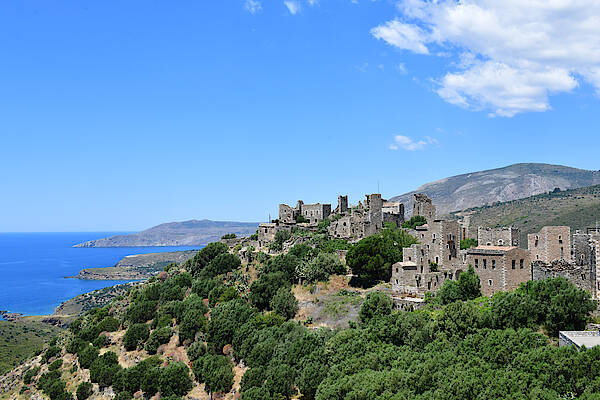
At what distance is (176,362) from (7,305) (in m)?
162

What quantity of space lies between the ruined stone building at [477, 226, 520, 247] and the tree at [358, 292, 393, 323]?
12460 millimetres

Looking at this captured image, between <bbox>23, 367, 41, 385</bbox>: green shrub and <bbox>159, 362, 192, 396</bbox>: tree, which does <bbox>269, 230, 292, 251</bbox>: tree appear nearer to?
<bbox>159, 362, 192, 396</bbox>: tree

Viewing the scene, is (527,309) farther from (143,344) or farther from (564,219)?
(564,219)

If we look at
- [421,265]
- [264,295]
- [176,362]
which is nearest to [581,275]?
[421,265]

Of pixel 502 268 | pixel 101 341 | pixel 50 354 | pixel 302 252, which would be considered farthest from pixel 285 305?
pixel 50 354

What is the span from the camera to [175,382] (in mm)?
49406

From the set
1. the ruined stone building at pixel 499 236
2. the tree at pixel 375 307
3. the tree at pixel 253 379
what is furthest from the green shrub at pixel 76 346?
the ruined stone building at pixel 499 236

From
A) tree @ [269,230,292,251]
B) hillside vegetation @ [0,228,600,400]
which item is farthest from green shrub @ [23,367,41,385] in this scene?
tree @ [269,230,292,251]

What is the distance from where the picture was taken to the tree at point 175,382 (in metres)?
49.1

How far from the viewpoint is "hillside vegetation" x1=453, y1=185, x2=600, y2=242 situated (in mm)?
119488

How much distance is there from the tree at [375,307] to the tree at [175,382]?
1864 centimetres

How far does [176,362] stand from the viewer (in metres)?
54.3

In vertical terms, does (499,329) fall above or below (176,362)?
above

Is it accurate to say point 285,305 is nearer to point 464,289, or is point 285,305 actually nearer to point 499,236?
point 464,289
